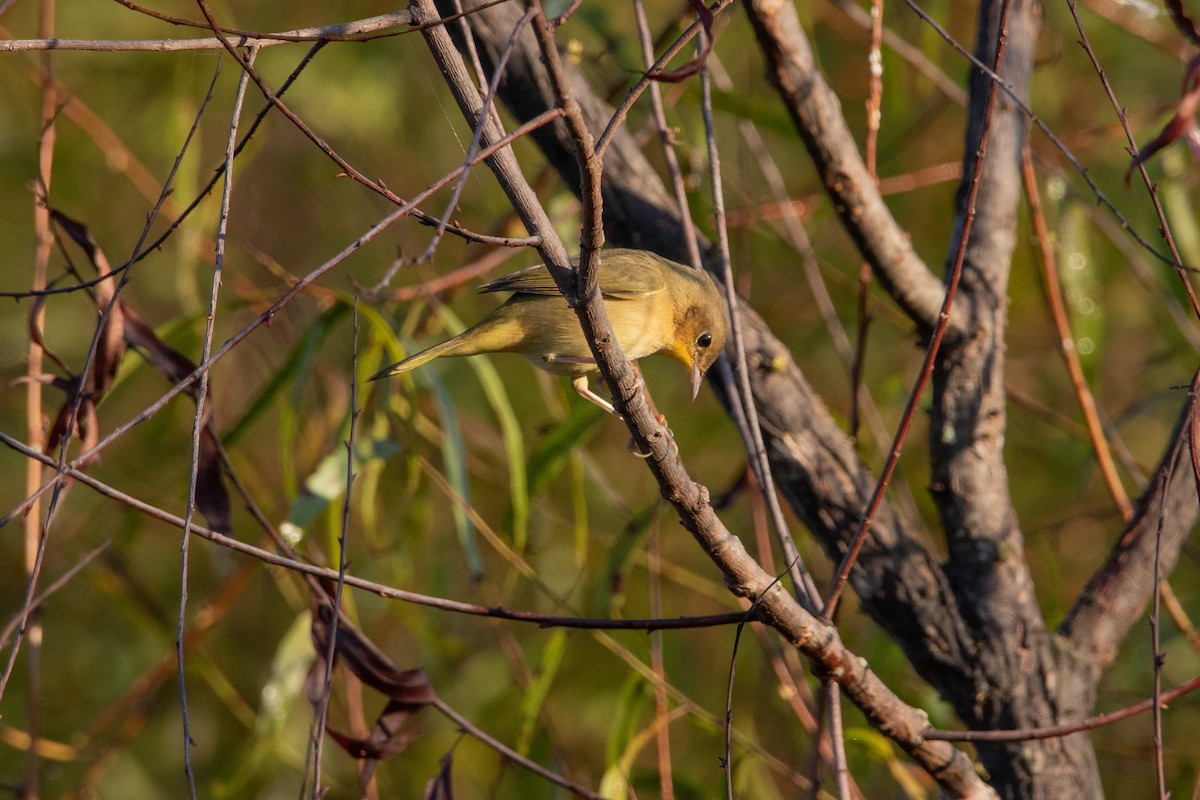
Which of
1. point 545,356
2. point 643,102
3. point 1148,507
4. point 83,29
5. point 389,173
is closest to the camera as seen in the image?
point 1148,507

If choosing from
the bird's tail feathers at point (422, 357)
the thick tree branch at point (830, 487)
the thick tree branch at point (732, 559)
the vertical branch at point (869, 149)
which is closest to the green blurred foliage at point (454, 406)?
the bird's tail feathers at point (422, 357)

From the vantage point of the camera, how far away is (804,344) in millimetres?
5047

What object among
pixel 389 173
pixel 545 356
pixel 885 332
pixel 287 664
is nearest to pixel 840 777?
pixel 545 356

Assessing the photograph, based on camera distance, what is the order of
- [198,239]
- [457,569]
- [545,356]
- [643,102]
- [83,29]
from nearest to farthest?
[545,356], [198,239], [643,102], [83,29], [457,569]

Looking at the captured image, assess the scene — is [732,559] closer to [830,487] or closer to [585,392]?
[830,487]

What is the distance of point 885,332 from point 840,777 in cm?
420

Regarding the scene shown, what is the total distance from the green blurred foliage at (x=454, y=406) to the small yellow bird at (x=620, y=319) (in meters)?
0.36

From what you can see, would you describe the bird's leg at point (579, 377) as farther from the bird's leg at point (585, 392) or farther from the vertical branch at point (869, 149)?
the vertical branch at point (869, 149)

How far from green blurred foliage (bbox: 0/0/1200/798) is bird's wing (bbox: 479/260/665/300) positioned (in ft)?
1.23

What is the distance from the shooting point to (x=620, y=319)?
3.22 m

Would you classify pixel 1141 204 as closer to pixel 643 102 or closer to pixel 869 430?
pixel 869 430

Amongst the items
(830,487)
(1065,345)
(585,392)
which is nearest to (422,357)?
(585,392)

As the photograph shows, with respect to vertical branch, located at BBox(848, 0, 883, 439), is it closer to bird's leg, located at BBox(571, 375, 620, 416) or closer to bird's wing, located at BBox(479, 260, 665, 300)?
bird's wing, located at BBox(479, 260, 665, 300)

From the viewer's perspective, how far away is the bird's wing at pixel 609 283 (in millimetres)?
3117
